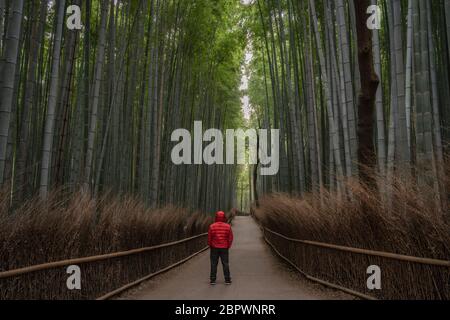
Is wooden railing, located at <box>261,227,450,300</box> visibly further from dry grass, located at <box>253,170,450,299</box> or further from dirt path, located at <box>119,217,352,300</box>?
dirt path, located at <box>119,217,352,300</box>

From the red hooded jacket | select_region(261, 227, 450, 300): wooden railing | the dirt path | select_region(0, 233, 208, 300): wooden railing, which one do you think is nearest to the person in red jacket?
the red hooded jacket

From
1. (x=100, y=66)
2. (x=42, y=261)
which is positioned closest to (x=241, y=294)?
(x=42, y=261)

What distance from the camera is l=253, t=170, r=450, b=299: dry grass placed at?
A: 2869 millimetres

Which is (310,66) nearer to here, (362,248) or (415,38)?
(415,38)

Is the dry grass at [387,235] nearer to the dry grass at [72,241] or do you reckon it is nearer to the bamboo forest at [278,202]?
the bamboo forest at [278,202]

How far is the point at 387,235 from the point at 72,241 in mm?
2764

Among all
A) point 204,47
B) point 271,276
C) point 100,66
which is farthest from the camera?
point 204,47

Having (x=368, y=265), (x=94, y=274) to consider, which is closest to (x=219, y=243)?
(x=94, y=274)

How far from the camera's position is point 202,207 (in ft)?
49.5

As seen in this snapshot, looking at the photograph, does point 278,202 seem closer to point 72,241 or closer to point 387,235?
point 387,235

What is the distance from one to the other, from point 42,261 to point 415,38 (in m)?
4.19

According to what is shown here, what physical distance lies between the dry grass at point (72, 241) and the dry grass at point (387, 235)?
2.43 meters

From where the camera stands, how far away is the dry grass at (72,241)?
276cm

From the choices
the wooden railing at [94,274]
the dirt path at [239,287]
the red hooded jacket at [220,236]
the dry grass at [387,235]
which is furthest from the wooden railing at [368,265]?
the wooden railing at [94,274]
